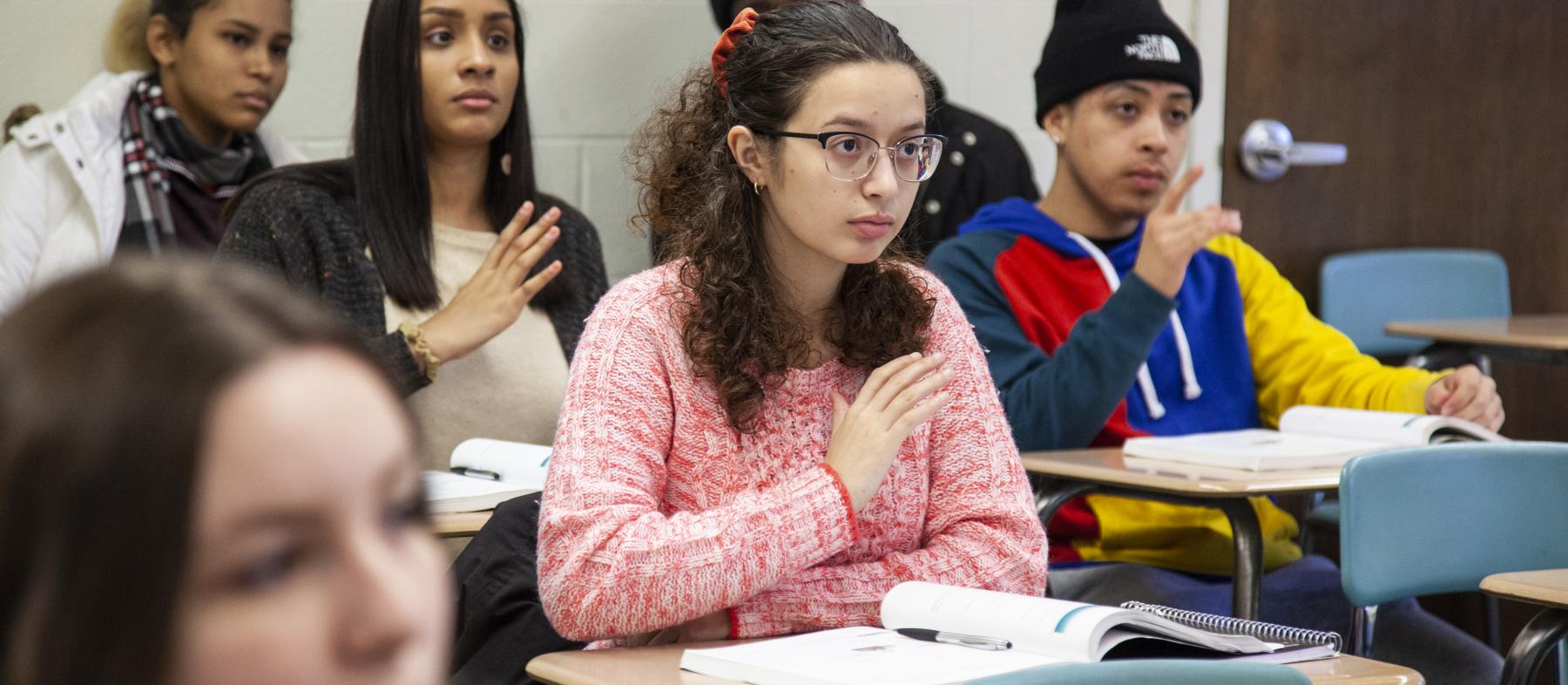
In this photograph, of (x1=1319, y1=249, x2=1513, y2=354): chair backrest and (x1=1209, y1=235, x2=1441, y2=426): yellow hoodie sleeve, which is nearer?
(x1=1209, y1=235, x2=1441, y2=426): yellow hoodie sleeve

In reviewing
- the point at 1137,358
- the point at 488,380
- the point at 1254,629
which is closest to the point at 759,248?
the point at 1254,629

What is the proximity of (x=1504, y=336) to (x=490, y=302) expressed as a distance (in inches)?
83.4

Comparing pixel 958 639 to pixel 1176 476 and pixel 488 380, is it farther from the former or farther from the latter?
pixel 488 380

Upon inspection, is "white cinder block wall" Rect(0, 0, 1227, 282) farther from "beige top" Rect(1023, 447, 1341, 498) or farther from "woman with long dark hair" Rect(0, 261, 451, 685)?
"woman with long dark hair" Rect(0, 261, 451, 685)

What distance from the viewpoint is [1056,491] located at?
2145 mm

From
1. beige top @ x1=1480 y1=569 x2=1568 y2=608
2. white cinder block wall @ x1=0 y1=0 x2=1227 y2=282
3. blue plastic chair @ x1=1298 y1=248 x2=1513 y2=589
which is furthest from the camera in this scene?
blue plastic chair @ x1=1298 y1=248 x2=1513 y2=589

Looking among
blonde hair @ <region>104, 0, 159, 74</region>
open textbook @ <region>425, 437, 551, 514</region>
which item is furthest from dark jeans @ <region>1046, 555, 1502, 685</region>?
blonde hair @ <region>104, 0, 159, 74</region>

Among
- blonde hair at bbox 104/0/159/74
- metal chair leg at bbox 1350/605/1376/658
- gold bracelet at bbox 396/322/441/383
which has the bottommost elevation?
metal chair leg at bbox 1350/605/1376/658

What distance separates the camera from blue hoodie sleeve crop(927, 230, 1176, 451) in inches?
84.2

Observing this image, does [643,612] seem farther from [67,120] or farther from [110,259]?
[67,120]

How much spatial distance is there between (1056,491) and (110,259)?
1.84 metres

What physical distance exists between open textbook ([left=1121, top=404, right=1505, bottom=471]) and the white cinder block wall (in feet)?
3.85

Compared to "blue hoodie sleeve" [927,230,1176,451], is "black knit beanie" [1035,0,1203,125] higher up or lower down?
higher up

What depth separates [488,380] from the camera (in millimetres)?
2482
